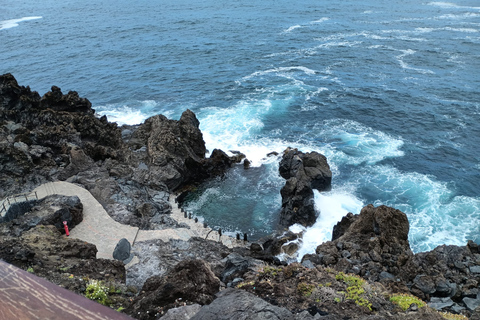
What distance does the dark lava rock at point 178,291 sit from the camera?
1059cm

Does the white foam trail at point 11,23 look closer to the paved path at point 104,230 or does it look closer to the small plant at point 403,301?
the paved path at point 104,230

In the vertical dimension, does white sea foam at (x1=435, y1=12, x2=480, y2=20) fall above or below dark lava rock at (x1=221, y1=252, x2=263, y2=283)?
below

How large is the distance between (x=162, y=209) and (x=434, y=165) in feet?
96.4

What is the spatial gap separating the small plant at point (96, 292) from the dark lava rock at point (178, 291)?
146cm

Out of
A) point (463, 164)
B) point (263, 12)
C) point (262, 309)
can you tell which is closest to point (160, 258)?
point (262, 309)

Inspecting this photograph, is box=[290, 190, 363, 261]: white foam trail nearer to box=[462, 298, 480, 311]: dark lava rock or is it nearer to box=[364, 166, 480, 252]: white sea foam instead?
box=[364, 166, 480, 252]: white sea foam

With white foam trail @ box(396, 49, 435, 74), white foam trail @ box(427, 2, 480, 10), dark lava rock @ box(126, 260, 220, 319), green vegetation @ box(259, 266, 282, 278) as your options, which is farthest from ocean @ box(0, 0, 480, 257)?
dark lava rock @ box(126, 260, 220, 319)

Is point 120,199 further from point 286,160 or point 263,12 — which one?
point 263,12

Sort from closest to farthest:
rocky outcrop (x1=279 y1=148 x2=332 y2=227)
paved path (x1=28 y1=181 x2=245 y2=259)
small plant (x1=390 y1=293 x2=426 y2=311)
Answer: small plant (x1=390 y1=293 x2=426 y2=311) → paved path (x1=28 y1=181 x2=245 y2=259) → rocky outcrop (x1=279 y1=148 x2=332 y2=227)

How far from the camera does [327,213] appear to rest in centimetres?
3447

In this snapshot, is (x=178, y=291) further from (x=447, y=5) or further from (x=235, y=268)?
(x=447, y=5)

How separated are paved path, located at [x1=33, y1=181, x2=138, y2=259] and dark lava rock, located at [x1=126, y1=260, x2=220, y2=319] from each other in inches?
438

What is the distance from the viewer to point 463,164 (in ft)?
128

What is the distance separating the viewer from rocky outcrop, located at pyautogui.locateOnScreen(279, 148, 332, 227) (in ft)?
108
